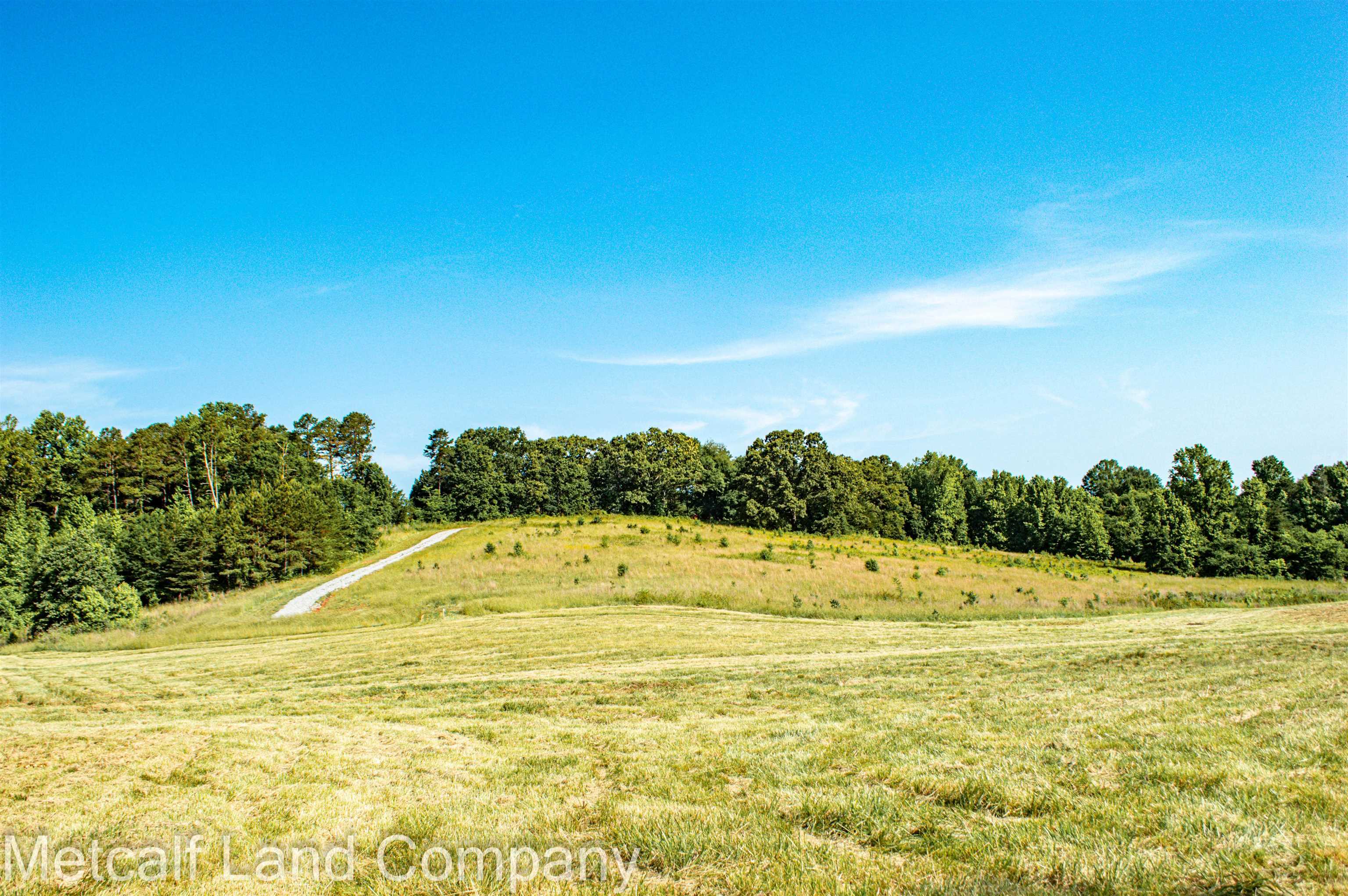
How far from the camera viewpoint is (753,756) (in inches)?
311

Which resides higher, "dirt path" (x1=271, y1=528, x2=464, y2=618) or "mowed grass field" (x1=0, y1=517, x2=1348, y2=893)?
"mowed grass field" (x1=0, y1=517, x2=1348, y2=893)

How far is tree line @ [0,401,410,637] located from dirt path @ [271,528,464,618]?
23.9 ft

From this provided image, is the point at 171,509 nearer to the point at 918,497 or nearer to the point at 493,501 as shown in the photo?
the point at 493,501

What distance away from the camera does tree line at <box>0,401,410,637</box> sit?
145ft

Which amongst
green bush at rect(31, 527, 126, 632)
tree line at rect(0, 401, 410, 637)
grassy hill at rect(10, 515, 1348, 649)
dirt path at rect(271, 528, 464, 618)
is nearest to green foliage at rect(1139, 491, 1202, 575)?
grassy hill at rect(10, 515, 1348, 649)

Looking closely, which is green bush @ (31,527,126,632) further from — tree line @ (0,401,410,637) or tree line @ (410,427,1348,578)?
tree line @ (410,427,1348,578)

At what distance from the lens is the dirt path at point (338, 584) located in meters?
36.2

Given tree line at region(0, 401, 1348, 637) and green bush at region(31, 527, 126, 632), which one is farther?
tree line at region(0, 401, 1348, 637)

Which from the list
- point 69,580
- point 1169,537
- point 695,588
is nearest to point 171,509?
point 69,580

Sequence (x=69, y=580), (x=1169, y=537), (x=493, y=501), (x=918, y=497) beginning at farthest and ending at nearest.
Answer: (x=918, y=497) → (x=493, y=501) → (x=1169, y=537) → (x=69, y=580)

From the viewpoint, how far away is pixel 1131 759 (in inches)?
264

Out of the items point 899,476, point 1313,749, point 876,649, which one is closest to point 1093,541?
point 899,476

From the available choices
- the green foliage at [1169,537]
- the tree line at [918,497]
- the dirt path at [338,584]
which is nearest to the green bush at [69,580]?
the dirt path at [338,584]

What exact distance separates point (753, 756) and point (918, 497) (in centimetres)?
11635
